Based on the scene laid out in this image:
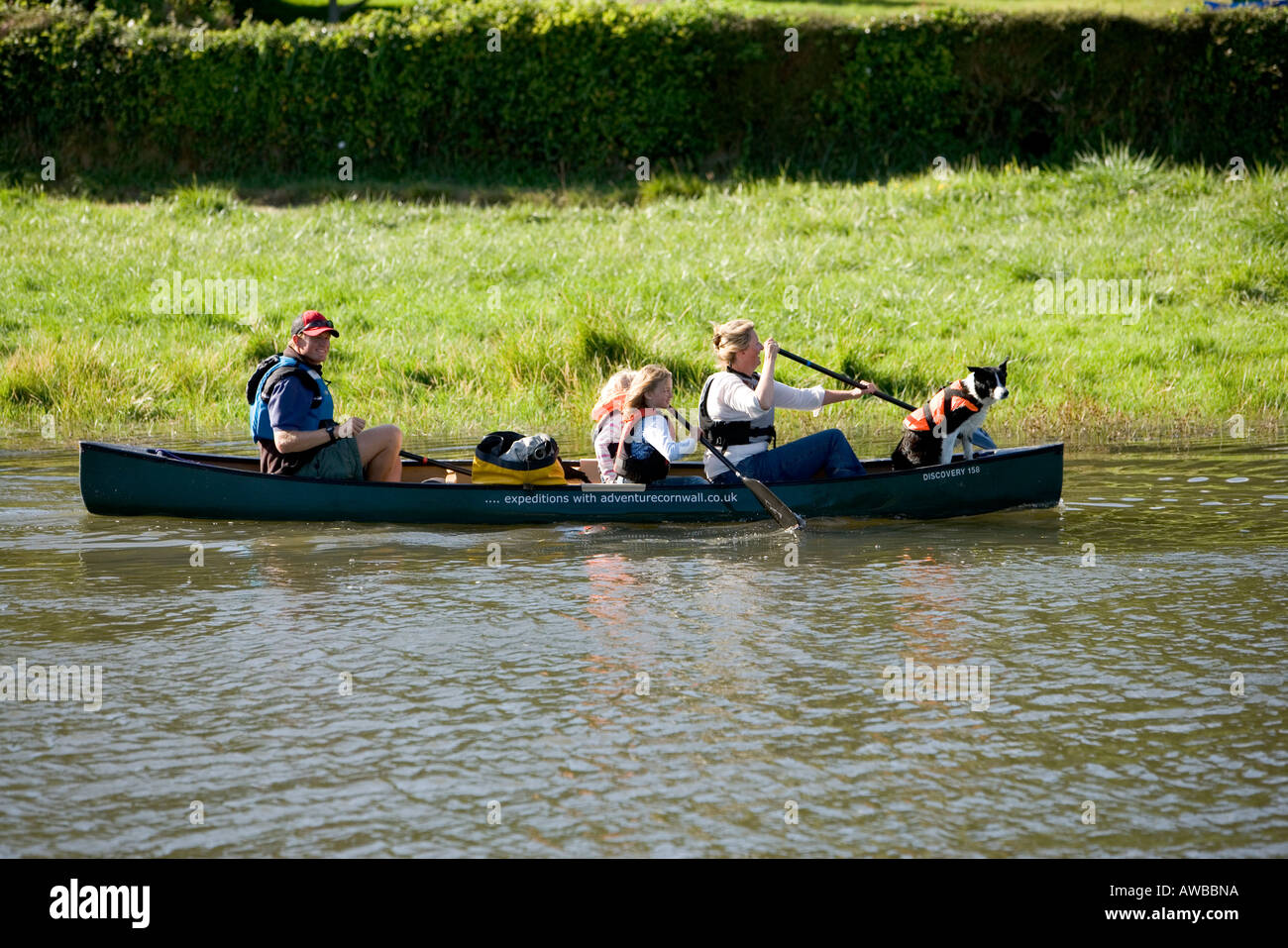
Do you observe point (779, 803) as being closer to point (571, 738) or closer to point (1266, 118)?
point (571, 738)

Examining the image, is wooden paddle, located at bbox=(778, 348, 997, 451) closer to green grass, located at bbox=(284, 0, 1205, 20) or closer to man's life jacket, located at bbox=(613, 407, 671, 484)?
man's life jacket, located at bbox=(613, 407, 671, 484)

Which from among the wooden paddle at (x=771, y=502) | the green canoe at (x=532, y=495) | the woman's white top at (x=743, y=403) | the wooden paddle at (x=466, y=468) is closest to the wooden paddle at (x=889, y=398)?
the green canoe at (x=532, y=495)

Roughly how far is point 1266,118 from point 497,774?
737 inches

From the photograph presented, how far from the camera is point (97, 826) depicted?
436 cm

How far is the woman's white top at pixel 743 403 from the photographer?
8805mm

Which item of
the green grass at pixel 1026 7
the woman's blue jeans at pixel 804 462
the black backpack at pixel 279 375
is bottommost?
the woman's blue jeans at pixel 804 462

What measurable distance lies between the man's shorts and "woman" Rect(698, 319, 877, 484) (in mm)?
2116

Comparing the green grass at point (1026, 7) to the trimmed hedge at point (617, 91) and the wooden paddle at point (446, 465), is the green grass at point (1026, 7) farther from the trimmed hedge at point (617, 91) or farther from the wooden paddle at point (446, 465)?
the wooden paddle at point (446, 465)

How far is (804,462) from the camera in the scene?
30.3 ft

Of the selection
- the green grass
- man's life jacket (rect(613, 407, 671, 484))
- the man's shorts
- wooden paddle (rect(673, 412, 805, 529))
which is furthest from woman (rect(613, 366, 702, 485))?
the green grass

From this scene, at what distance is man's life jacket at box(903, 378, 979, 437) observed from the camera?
9.23 m

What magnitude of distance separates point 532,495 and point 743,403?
4.47 feet

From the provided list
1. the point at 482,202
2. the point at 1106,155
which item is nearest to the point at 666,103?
the point at 482,202

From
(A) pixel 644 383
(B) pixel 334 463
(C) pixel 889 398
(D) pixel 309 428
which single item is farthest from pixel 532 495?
(C) pixel 889 398
